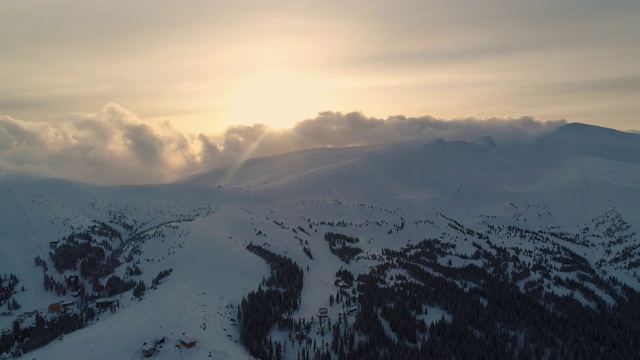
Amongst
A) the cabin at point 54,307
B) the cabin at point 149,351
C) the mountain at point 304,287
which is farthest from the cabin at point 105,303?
the cabin at point 149,351

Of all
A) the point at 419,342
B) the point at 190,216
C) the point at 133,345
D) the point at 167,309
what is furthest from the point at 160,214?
the point at 419,342

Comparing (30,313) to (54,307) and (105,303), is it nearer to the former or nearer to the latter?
(54,307)

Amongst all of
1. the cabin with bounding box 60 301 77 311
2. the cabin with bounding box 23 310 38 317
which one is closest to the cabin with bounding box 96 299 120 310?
the cabin with bounding box 60 301 77 311

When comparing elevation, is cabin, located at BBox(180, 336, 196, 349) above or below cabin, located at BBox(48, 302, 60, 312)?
above

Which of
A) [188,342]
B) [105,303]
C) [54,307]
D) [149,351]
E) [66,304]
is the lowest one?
[54,307]

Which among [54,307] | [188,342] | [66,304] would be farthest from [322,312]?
[54,307]

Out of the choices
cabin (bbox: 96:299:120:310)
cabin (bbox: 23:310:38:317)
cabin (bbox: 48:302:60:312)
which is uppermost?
cabin (bbox: 96:299:120:310)

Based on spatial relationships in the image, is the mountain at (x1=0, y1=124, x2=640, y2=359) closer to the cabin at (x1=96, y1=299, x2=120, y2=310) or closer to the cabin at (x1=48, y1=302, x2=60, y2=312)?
the cabin at (x1=48, y1=302, x2=60, y2=312)

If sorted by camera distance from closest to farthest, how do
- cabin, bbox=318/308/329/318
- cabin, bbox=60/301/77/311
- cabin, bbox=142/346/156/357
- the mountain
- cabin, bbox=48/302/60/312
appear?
1. cabin, bbox=142/346/156/357
2. the mountain
3. cabin, bbox=318/308/329/318
4. cabin, bbox=48/302/60/312
5. cabin, bbox=60/301/77/311

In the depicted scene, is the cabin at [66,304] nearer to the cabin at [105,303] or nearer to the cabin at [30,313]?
the cabin at [30,313]

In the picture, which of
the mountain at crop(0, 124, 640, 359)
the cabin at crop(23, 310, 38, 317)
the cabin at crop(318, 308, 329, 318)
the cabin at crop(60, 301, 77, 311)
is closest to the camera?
the mountain at crop(0, 124, 640, 359)

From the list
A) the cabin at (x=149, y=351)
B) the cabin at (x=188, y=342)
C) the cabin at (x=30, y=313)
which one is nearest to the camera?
the cabin at (x=149, y=351)
